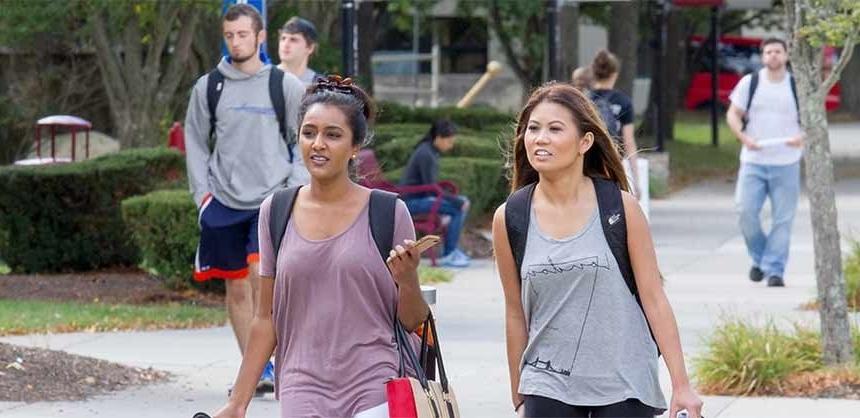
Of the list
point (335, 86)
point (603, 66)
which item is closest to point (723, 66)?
point (603, 66)

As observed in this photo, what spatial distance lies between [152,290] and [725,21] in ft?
119

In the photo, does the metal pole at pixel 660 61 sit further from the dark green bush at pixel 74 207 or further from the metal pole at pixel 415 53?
the metal pole at pixel 415 53

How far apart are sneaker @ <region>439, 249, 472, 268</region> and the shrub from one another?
19.4 feet

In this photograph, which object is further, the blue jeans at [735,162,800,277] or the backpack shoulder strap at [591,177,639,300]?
the blue jeans at [735,162,800,277]

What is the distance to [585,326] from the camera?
462cm

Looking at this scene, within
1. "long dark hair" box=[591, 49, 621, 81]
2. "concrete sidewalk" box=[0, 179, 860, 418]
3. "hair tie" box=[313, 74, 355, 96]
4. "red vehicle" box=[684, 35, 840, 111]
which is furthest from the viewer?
"red vehicle" box=[684, 35, 840, 111]

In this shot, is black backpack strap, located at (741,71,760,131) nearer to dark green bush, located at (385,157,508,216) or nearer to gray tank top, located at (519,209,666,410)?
dark green bush, located at (385,157,508,216)

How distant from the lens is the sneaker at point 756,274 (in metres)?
13.2

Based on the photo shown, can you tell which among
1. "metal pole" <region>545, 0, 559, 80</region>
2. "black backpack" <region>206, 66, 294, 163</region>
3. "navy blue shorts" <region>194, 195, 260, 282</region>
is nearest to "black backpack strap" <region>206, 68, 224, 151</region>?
"black backpack" <region>206, 66, 294, 163</region>

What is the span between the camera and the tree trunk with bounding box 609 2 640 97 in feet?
91.6

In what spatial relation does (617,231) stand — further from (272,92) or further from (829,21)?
(829,21)

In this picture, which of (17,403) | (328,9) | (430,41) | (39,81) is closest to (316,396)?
(17,403)

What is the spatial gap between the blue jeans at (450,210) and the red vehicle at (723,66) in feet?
107

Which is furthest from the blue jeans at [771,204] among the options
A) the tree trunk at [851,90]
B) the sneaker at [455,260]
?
the tree trunk at [851,90]
